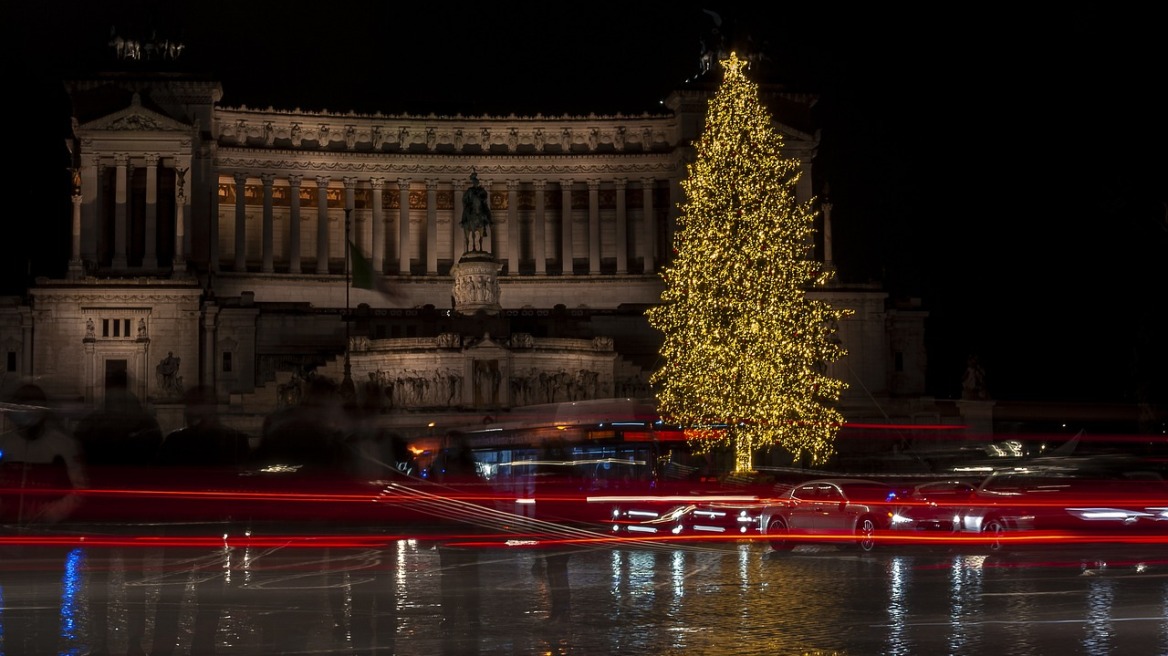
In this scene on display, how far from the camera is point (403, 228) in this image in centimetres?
9219

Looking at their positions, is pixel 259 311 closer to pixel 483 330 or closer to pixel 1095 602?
pixel 483 330

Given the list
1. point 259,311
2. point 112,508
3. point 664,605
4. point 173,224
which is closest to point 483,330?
A: point 259,311

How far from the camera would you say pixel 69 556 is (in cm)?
2667

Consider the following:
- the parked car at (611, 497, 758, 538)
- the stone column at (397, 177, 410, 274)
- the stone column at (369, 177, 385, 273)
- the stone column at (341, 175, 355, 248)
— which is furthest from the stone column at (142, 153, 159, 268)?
the parked car at (611, 497, 758, 538)

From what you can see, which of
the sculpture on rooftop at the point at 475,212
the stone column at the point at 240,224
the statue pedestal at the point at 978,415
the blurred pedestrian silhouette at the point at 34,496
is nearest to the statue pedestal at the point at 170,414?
the sculpture on rooftop at the point at 475,212

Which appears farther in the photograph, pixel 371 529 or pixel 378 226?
pixel 378 226

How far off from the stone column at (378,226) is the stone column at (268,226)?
611cm

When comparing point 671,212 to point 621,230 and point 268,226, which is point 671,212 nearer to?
point 621,230

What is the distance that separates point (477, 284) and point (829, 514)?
1807 inches

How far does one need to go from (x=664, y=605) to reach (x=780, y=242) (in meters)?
28.3

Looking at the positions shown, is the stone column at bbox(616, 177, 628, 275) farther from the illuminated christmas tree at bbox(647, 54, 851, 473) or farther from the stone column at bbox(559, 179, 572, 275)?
the illuminated christmas tree at bbox(647, 54, 851, 473)

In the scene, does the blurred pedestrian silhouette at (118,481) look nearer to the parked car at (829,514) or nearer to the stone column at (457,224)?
the parked car at (829,514)

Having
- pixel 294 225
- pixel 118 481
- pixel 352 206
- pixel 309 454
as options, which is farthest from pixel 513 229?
pixel 118 481

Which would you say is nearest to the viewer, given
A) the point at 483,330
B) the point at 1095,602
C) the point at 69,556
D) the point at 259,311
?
the point at 1095,602
